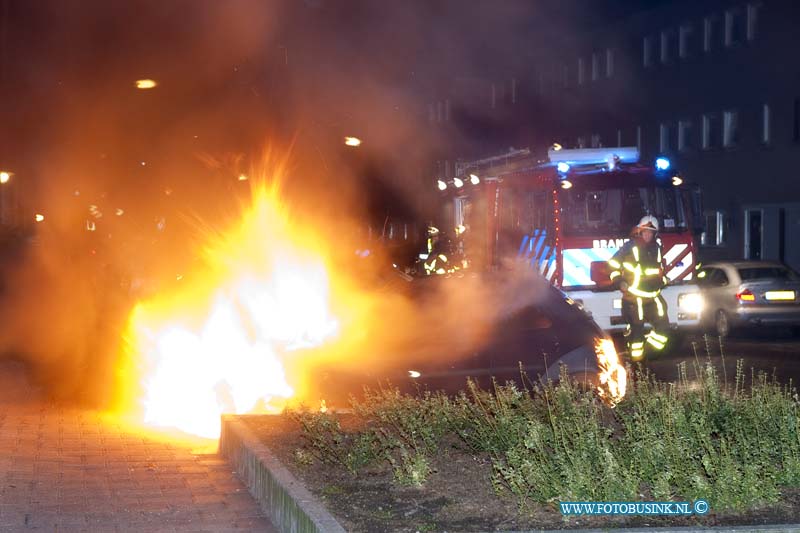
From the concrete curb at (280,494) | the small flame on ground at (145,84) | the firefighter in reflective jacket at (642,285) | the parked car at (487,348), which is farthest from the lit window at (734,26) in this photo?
the concrete curb at (280,494)

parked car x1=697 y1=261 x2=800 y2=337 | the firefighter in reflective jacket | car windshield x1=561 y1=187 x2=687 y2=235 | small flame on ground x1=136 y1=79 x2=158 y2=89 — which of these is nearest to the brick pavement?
the firefighter in reflective jacket

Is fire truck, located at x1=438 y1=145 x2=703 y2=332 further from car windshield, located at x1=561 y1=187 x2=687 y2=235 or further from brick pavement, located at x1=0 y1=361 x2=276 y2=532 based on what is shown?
brick pavement, located at x1=0 y1=361 x2=276 y2=532

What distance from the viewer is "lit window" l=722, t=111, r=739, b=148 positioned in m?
30.9

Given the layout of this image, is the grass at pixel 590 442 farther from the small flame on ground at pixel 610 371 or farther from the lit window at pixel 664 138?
the lit window at pixel 664 138

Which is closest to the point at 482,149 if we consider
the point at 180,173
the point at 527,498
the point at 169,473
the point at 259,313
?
the point at 180,173

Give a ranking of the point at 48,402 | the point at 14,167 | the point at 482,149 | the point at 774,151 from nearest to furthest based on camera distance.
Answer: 1. the point at 48,402
2. the point at 14,167
3. the point at 482,149
4. the point at 774,151

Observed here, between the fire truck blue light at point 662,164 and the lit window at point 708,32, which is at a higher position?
the lit window at point 708,32

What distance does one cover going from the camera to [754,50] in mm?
29656

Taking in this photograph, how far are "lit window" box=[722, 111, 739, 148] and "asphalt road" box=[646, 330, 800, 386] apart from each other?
13.6 metres

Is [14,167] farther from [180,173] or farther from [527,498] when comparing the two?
A: [527,498]

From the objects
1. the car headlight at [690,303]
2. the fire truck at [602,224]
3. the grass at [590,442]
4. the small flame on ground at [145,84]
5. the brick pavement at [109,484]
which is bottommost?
the brick pavement at [109,484]

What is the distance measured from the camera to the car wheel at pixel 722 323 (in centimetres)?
1758

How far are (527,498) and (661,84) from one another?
2991 centimetres

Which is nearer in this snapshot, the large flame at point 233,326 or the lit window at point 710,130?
the large flame at point 233,326
